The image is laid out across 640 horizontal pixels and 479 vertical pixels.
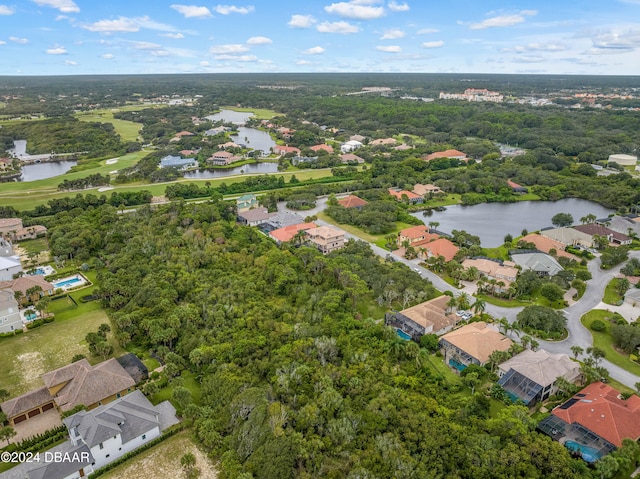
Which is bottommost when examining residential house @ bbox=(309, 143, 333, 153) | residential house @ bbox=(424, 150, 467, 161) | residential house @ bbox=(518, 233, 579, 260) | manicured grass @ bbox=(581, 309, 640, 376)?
→ manicured grass @ bbox=(581, 309, 640, 376)

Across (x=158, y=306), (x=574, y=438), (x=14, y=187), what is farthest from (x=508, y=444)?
(x=14, y=187)

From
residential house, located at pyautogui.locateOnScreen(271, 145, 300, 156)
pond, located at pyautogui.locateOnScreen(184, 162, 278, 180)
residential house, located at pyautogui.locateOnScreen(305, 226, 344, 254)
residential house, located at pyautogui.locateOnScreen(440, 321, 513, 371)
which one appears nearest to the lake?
residential house, located at pyautogui.locateOnScreen(305, 226, 344, 254)

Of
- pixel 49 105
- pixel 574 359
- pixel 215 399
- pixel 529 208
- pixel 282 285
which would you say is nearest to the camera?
pixel 215 399

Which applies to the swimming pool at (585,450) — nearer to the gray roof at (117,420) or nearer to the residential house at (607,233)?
the gray roof at (117,420)

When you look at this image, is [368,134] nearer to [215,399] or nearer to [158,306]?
[158,306]

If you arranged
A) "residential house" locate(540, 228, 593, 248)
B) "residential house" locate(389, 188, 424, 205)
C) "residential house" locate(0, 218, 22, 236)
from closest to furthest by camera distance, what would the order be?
"residential house" locate(540, 228, 593, 248), "residential house" locate(0, 218, 22, 236), "residential house" locate(389, 188, 424, 205)

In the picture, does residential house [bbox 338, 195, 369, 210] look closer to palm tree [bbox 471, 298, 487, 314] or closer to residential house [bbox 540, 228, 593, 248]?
residential house [bbox 540, 228, 593, 248]
